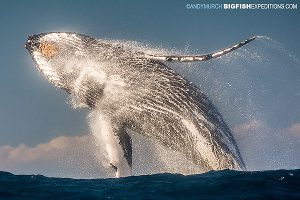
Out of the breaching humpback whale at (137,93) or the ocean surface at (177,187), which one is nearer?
the ocean surface at (177,187)

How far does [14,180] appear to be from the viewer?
16.6 metres

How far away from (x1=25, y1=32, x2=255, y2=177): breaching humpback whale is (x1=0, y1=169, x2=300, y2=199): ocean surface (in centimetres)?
124

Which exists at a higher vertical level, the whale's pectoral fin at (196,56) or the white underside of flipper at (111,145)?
the whale's pectoral fin at (196,56)

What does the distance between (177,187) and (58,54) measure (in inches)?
280

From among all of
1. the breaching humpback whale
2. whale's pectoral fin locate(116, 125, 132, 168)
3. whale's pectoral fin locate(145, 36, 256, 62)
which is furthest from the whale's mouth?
whale's pectoral fin locate(145, 36, 256, 62)

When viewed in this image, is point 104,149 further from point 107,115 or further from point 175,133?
point 175,133

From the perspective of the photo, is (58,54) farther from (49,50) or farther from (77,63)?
(77,63)

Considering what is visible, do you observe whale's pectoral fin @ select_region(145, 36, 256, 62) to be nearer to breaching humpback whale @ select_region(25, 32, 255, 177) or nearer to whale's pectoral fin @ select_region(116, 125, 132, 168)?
breaching humpback whale @ select_region(25, 32, 255, 177)

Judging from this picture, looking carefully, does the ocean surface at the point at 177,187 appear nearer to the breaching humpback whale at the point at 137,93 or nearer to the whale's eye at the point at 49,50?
the breaching humpback whale at the point at 137,93

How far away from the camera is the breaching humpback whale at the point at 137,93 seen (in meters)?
15.5

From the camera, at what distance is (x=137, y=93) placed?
614 inches

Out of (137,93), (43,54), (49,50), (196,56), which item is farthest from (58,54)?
(196,56)

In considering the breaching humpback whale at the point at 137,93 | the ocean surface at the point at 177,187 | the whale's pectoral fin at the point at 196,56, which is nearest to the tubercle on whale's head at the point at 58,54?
the breaching humpback whale at the point at 137,93

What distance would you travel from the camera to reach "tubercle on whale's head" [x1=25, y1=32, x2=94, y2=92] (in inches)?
630
